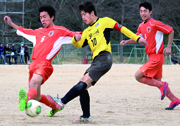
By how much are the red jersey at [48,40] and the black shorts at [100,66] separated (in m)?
0.64

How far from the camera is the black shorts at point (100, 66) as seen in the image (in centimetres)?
489

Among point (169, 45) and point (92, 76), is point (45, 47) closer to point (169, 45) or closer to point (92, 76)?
point (92, 76)

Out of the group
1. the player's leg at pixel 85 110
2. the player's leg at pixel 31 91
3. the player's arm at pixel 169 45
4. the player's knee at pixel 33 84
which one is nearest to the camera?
the player's leg at pixel 31 91

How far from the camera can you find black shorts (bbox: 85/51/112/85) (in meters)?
4.89

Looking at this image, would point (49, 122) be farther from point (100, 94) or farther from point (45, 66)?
point (100, 94)

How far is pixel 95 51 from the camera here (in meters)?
5.03

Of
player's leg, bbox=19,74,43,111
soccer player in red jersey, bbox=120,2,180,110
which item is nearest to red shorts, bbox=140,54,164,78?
soccer player in red jersey, bbox=120,2,180,110

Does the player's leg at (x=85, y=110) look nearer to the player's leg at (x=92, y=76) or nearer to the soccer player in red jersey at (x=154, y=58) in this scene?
the player's leg at (x=92, y=76)

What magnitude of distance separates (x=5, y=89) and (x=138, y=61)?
17.5m

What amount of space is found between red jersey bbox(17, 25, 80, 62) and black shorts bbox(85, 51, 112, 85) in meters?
0.64

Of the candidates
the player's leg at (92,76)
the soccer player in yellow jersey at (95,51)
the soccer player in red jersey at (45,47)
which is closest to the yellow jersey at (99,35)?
the soccer player in yellow jersey at (95,51)

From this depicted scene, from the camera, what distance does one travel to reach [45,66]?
4.98 m

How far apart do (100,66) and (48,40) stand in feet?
3.14

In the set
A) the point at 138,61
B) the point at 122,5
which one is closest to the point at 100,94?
the point at 138,61
